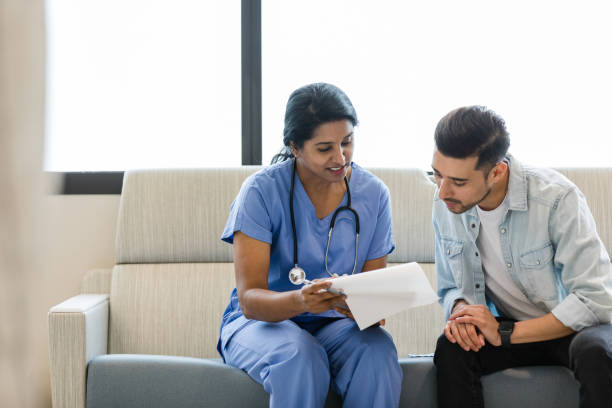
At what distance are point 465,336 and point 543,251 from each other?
0.97ft

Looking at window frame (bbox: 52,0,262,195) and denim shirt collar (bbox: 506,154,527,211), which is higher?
window frame (bbox: 52,0,262,195)

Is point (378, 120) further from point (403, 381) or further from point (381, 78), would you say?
point (403, 381)

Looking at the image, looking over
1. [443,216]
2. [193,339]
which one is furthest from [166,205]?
[443,216]

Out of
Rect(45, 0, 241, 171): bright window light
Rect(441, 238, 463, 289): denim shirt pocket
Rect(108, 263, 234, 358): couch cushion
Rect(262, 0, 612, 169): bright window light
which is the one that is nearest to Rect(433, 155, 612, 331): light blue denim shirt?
Rect(441, 238, 463, 289): denim shirt pocket

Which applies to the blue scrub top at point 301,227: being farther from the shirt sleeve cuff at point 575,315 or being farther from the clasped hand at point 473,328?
the shirt sleeve cuff at point 575,315

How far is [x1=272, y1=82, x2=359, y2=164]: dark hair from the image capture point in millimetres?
1500

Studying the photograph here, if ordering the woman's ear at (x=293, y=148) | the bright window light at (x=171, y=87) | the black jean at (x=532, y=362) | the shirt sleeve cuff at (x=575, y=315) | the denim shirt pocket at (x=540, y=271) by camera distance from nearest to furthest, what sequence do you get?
1. the black jean at (x=532, y=362)
2. the shirt sleeve cuff at (x=575, y=315)
3. the denim shirt pocket at (x=540, y=271)
4. the woman's ear at (x=293, y=148)
5. the bright window light at (x=171, y=87)

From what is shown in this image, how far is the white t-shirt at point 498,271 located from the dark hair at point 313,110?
0.44 meters

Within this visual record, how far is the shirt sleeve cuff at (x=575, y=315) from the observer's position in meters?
1.35

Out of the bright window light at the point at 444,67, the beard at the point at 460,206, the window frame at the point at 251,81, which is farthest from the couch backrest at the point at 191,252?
the beard at the point at 460,206

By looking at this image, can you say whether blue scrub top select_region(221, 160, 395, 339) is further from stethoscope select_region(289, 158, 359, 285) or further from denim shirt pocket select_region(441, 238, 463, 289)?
denim shirt pocket select_region(441, 238, 463, 289)

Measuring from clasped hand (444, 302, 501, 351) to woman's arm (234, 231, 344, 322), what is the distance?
0.32m

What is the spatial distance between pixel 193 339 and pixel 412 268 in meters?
0.98

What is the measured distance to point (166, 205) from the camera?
2.05 m
